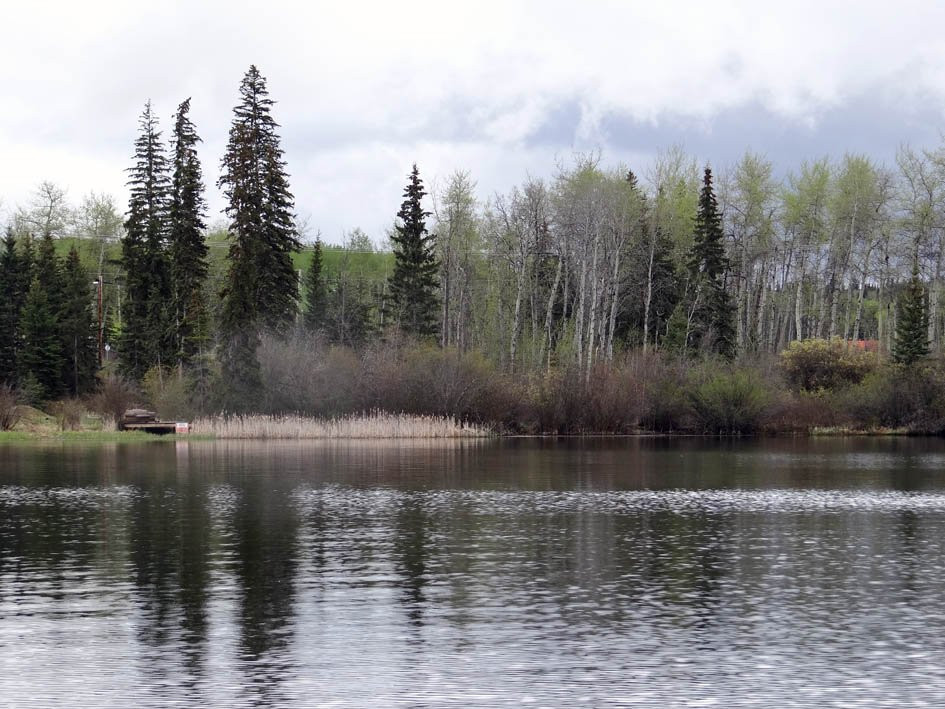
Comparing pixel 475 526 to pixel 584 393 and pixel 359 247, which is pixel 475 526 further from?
pixel 359 247

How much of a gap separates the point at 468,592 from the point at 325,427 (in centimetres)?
4864

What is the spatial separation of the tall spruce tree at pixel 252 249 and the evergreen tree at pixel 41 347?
17.3 metres

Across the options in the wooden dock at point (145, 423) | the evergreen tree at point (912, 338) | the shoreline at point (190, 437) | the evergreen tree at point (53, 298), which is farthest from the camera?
the evergreen tree at point (53, 298)

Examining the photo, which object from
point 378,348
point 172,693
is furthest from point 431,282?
point 172,693

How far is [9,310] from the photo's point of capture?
85.3 m

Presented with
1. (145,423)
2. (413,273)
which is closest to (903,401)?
(413,273)

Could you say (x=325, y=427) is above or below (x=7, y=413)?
below

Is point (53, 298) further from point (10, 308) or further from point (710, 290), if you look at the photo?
point (710, 290)

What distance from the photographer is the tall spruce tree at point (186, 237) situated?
83.9m

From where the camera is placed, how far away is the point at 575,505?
33.1m

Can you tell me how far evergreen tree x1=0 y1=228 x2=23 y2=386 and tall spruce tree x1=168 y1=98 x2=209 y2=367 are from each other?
11.5 m

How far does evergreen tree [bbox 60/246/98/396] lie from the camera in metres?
84.4

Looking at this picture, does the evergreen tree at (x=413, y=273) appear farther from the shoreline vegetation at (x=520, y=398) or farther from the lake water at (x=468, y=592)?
the lake water at (x=468, y=592)

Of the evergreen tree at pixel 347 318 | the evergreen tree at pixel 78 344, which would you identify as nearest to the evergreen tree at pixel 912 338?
the evergreen tree at pixel 347 318
